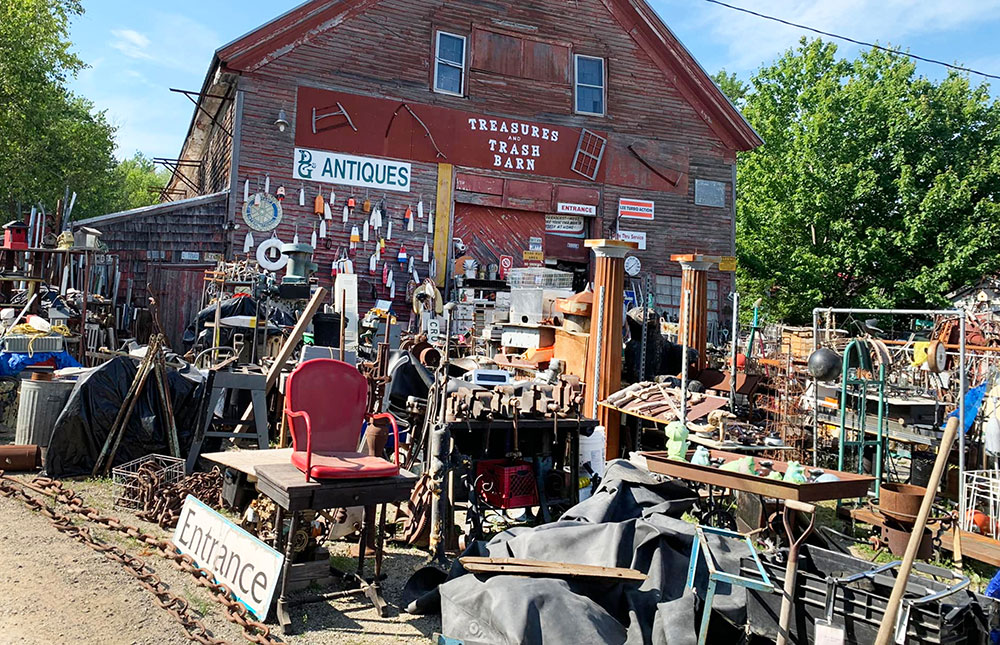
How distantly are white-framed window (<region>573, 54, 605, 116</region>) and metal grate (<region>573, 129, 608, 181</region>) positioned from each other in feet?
2.44

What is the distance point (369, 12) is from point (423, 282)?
682cm

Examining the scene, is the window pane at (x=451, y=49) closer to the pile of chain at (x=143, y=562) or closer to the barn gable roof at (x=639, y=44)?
the barn gable roof at (x=639, y=44)

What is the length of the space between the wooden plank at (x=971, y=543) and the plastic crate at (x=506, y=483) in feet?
11.6

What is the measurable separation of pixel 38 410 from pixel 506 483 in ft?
19.5

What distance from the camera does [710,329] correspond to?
71.2 ft

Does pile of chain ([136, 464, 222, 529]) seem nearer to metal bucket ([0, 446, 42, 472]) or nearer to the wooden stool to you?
the wooden stool

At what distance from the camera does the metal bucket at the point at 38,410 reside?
8977 mm

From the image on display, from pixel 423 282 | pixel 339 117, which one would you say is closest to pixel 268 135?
pixel 339 117

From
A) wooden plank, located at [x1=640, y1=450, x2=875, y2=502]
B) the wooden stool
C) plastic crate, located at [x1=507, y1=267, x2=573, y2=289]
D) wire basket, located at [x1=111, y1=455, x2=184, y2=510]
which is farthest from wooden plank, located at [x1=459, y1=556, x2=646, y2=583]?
plastic crate, located at [x1=507, y1=267, x2=573, y2=289]

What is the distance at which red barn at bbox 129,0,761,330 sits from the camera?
1773 centimetres

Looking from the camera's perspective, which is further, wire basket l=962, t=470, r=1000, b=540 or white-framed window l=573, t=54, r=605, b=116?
white-framed window l=573, t=54, r=605, b=116

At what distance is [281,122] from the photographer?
56.9ft

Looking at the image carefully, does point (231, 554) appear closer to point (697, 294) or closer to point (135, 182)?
point (697, 294)

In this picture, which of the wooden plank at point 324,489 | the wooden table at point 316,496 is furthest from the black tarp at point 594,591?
the wooden plank at point 324,489
